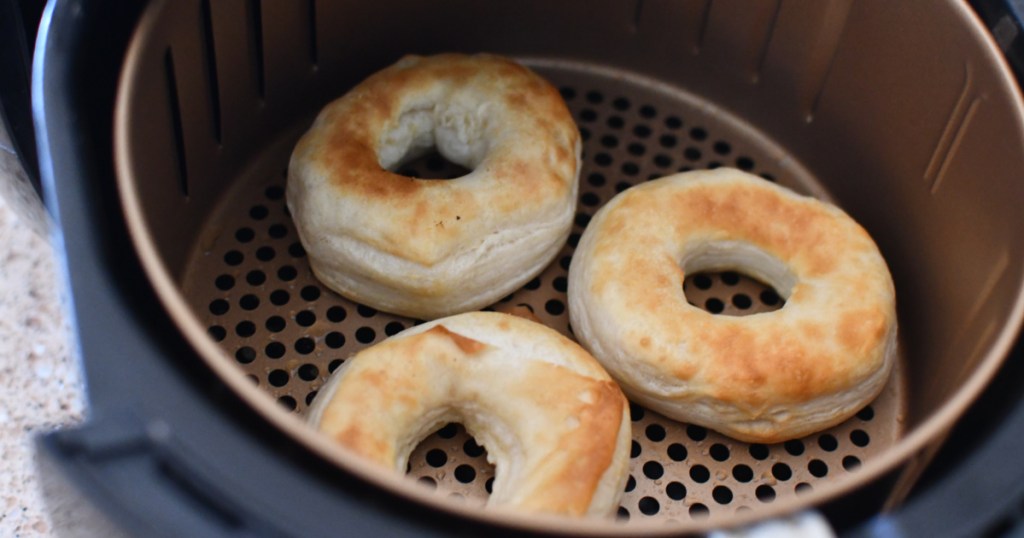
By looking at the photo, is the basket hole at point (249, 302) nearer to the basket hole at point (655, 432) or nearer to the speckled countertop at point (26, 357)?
the speckled countertop at point (26, 357)

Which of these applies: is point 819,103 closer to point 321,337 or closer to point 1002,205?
point 1002,205

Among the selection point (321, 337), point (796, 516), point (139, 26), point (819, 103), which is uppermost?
point (139, 26)

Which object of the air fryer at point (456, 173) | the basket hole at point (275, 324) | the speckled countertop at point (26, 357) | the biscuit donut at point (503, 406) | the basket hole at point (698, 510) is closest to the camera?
the air fryer at point (456, 173)

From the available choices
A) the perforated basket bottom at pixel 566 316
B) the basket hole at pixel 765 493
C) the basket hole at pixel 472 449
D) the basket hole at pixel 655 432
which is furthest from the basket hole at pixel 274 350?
the basket hole at pixel 765 493

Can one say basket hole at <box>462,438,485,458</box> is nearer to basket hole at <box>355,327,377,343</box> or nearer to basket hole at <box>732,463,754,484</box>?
basket hole at <box>355,327,377,343</box>

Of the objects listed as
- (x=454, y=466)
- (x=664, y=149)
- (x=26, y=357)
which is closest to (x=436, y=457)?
(x=454, y=466)

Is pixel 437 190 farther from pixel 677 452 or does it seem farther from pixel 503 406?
pixel 677 452

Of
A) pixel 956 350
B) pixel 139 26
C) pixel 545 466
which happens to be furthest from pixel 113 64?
pixel 956 350
